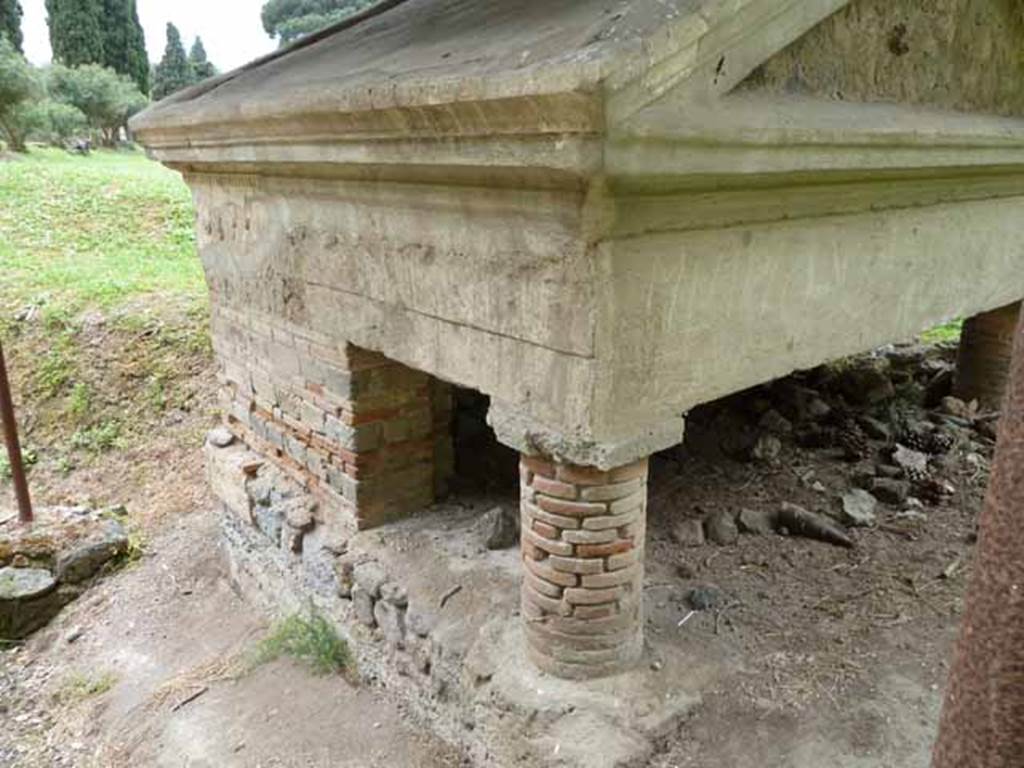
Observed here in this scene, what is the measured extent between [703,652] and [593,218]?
80.5 inches

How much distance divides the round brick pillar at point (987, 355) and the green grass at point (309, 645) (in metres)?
5.36

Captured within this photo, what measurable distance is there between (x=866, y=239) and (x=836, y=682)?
191 cm

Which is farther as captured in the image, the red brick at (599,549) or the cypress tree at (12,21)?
the cypress tree at (12,21)

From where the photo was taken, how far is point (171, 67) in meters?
36.5

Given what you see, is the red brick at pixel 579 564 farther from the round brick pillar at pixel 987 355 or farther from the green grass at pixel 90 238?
the green grass at pixel 90 238

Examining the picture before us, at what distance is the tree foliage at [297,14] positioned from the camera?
39625 mm

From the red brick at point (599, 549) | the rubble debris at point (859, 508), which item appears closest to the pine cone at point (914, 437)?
the rubble debris at point (859, 508)

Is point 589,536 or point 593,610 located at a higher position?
point 589,536

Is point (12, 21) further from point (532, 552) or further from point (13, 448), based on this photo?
point (532, 552)

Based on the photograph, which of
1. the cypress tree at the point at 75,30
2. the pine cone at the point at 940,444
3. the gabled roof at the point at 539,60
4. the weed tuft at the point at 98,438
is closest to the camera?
the gabled roof at the point at 539,60

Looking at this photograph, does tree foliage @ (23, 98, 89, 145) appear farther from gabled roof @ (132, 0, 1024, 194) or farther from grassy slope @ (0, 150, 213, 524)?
gabled roof @ (132, 0, 1024, 194)

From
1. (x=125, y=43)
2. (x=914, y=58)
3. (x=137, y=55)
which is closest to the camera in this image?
(x=914, y=58)


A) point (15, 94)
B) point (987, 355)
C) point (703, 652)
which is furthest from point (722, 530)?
point (15, 94)

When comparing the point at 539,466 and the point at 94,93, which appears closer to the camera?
the point at 539,466
